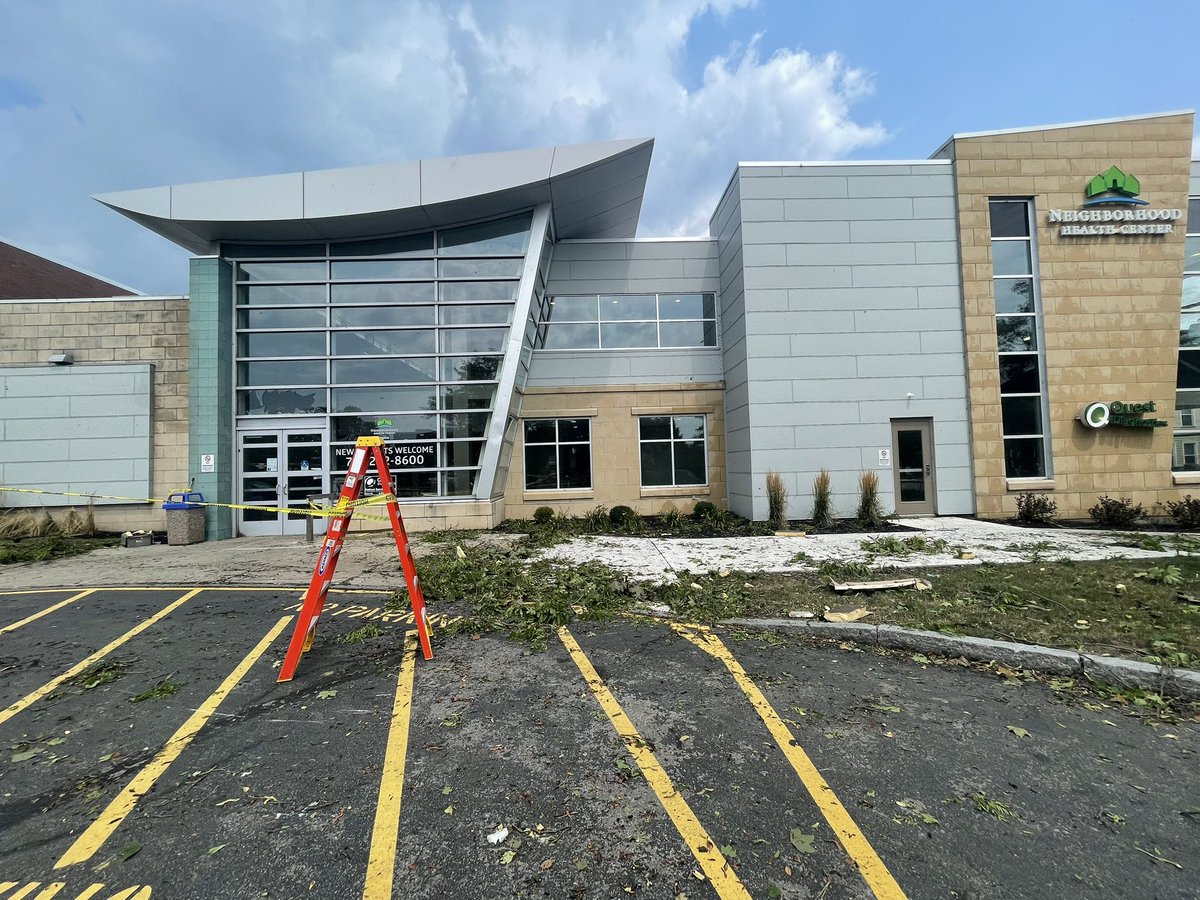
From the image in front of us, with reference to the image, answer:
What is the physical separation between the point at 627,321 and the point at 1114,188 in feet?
42.5

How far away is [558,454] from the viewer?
50.9ft

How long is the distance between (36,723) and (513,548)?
7116mm

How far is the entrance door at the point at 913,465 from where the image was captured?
13594mm

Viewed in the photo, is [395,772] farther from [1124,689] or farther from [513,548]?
[513,548]

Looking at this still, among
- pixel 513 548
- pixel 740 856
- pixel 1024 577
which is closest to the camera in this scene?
pixel 740 856

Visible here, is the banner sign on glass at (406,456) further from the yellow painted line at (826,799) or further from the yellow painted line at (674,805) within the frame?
the yellow painted line at (826,799)

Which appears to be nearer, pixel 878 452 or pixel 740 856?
pixel 740 856

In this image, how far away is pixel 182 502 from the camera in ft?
39.5

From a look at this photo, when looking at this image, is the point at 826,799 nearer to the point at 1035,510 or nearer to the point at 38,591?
the point at 38,591

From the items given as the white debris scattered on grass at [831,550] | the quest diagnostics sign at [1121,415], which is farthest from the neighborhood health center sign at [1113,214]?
the white debris scattered on grass at [831,550]

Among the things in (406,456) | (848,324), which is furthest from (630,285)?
(406,456)

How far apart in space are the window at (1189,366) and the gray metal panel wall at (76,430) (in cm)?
2650

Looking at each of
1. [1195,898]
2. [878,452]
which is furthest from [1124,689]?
[878,452]

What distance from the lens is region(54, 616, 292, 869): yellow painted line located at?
2566 millimetres
